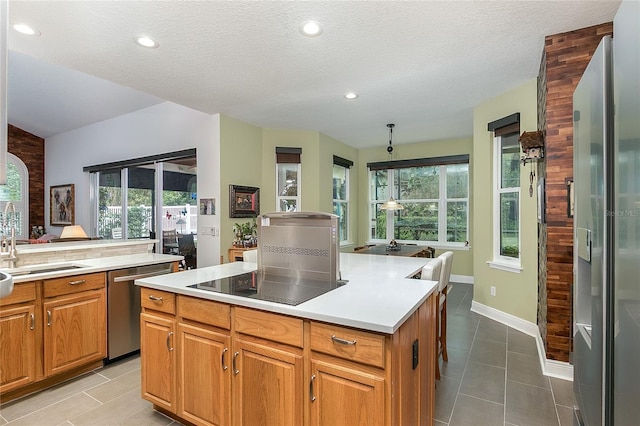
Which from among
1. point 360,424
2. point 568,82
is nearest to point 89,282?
point 360,424

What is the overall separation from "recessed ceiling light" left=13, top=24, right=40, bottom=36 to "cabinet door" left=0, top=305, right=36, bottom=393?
205cm

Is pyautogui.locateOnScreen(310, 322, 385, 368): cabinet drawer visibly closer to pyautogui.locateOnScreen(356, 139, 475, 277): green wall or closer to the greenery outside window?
the greenery outside window

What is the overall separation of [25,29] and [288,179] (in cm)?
376

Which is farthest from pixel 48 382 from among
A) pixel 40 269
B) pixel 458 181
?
pixel 458 181

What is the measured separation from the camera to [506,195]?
4105 millimetres

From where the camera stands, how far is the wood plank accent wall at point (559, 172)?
102 inches

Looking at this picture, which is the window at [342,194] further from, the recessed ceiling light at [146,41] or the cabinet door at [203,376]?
the cabinet door at [203,376]

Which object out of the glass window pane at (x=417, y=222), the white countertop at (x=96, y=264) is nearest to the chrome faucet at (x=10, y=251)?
the white countertop at (x=96, y=264)

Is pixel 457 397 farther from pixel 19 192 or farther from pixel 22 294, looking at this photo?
pixel 19 192

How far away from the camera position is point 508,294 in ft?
12.7

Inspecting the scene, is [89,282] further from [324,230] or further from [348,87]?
[348,87]

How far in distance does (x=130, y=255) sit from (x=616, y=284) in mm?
3943

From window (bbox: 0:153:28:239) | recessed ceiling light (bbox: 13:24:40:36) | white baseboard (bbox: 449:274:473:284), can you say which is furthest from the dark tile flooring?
window (bbox: 0:153:28:239)

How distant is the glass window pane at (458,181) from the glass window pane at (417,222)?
41 cm
